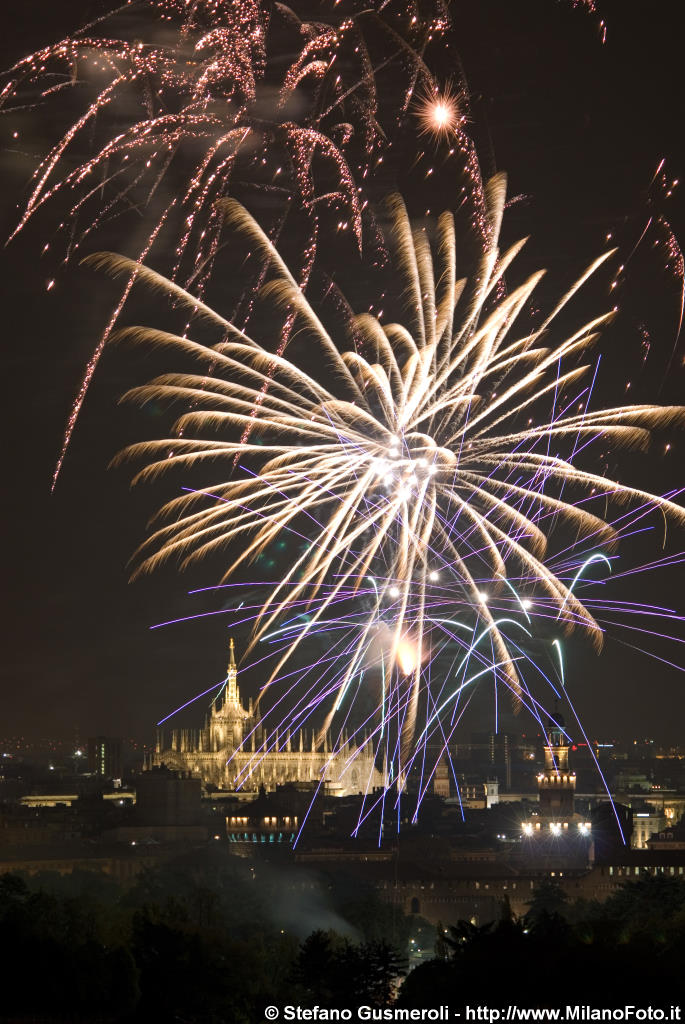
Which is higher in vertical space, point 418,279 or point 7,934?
point 418,279

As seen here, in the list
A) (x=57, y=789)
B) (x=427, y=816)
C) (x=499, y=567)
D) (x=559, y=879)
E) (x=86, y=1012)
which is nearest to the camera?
(x=499, y=567)

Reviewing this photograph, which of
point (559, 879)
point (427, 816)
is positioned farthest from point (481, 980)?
point (427, 816)

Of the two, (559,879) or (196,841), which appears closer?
(559,879)

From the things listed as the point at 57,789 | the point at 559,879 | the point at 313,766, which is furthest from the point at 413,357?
the point at 57,789

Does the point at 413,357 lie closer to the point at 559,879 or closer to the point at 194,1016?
the point at 194,1016

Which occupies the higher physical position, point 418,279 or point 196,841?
point 418,279

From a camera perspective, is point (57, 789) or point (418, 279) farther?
point (57, 789)

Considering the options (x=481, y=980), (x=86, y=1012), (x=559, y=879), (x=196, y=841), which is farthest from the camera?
(x=196, y=841)

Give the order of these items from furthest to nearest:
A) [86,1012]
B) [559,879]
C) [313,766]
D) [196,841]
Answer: [313,766]
[196,841]
[559,879]
[86,1012]

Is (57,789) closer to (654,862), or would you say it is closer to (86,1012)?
(654,862)
